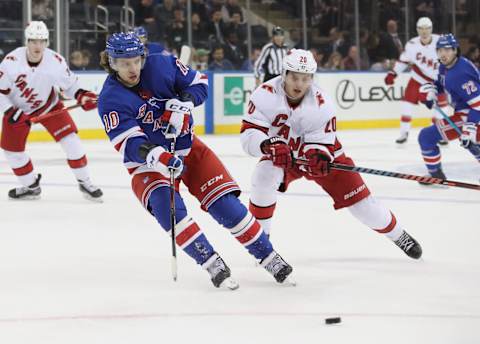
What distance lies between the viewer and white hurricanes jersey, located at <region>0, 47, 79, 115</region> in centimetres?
615

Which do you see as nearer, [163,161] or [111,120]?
[163,161]

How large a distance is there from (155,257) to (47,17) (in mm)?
6445

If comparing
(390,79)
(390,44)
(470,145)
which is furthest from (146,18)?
(470,145)

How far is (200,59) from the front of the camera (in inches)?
449

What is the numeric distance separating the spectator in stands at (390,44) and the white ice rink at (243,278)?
6508mm

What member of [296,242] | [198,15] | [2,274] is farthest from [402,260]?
[198,15]

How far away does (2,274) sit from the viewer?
407 cm

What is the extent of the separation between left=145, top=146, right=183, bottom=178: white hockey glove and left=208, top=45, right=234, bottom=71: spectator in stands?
7913 mm

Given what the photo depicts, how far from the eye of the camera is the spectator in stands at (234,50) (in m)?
11.7

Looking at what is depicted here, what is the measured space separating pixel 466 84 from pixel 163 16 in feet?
19.0

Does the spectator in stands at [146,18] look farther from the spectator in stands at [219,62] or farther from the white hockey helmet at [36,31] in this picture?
the white hockey helmet at [36,31]

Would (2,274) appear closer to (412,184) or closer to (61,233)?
(61,233)

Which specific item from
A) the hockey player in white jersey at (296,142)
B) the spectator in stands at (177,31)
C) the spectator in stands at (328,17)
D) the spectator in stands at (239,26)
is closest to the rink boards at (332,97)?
the spectator in stands at (177,31)

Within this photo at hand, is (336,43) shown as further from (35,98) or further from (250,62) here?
(35,98)
